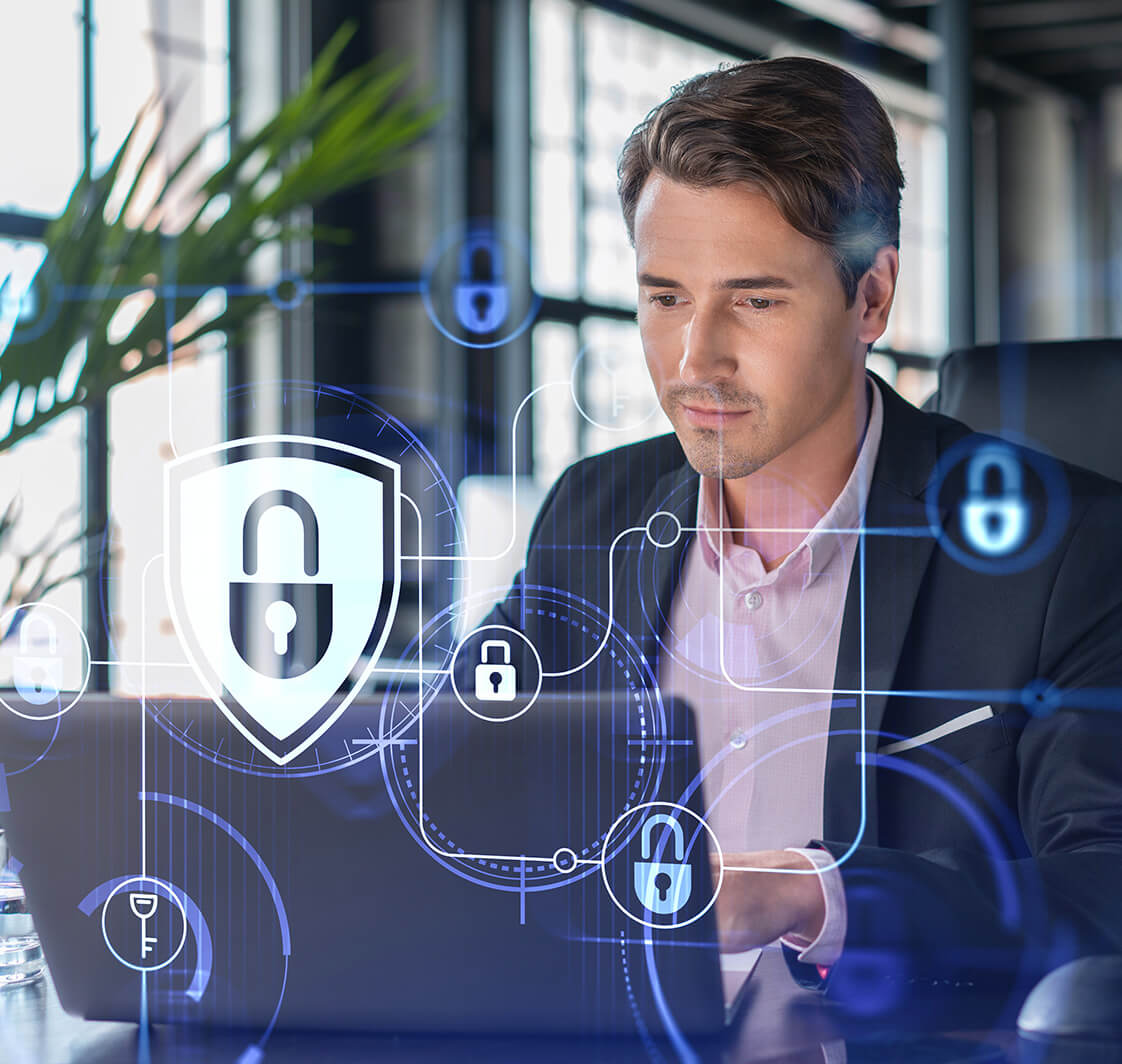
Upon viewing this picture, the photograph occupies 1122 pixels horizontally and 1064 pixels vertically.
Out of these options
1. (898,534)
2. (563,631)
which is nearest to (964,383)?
(898,534)

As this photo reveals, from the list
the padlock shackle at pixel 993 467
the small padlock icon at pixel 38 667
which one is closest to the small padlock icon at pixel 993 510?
the padlock shackle at pixel 993 467

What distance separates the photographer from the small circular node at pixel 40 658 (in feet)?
2.48

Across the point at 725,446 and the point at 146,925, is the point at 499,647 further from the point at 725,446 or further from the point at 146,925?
the point at 146,925

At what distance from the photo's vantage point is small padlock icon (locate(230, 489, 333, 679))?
71 centimetres

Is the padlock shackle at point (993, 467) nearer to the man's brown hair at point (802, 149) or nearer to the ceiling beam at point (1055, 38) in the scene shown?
the man's brown hair at point (802, 149)

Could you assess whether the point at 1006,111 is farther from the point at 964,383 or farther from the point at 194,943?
the point at 194,943

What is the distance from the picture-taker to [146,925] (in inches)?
29.0

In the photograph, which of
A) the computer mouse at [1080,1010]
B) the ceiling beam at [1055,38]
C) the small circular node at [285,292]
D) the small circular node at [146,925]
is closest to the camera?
the computer mouse at [1080,1010]

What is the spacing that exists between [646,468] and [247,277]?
0.41m

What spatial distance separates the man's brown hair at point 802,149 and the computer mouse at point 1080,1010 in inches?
15.1

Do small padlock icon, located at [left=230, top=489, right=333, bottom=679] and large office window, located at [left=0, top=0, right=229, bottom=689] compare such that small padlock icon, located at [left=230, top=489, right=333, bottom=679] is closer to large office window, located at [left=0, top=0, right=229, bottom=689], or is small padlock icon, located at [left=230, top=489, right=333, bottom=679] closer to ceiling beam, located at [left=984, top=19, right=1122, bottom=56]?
large office window, located at [left=0, top=0, right=229, bottom=689]

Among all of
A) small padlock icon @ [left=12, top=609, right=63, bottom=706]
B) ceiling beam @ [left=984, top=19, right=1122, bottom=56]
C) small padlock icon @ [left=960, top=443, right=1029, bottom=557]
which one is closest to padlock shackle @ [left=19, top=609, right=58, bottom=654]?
small padlock icon @ [left=12, top=609, right=63, bottom=706]

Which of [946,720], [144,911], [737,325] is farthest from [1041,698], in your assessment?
[144,911]

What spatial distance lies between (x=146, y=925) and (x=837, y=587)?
46cm
